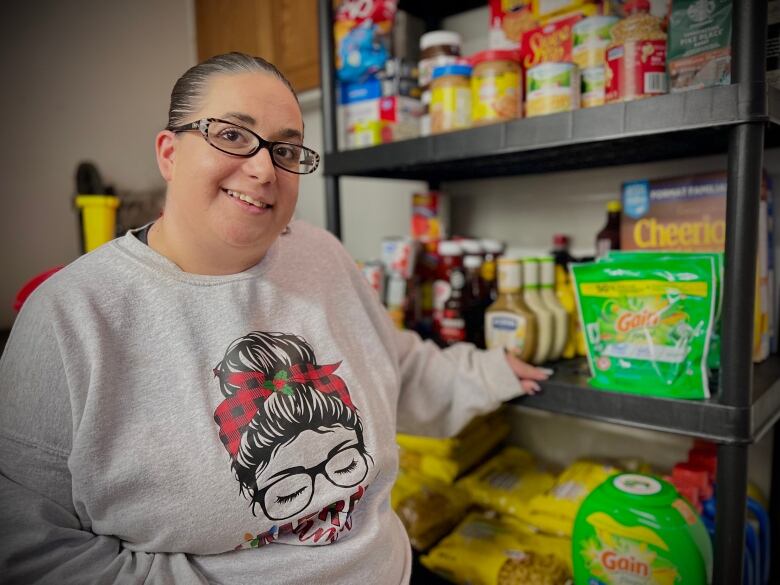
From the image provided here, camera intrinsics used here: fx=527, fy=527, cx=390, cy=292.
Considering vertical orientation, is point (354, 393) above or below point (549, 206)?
below

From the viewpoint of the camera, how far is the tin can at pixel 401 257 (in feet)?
4.35

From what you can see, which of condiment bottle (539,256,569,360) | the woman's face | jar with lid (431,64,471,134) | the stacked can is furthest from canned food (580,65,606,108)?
the woman's face

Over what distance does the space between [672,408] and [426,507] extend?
64 centimetres

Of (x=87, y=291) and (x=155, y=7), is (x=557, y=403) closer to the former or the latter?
(x=87, y=291)

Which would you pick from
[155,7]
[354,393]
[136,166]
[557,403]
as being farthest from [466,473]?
[155,7]

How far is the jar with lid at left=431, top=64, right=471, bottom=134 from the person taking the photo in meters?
1.04

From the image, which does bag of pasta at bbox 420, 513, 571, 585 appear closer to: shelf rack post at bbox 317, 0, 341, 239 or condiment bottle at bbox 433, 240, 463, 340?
condiment bottle at bbox 433, 240, 463, 340

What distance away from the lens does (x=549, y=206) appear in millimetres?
1391

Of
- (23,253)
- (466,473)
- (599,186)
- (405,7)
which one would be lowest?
(466,473)

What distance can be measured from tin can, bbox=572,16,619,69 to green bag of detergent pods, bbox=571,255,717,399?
0.36 meters

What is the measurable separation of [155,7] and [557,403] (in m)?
1.54

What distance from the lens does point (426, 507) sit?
4.07ft

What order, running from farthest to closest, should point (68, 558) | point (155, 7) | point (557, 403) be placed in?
point (155, 7), point (557, 403), point (68, 558)

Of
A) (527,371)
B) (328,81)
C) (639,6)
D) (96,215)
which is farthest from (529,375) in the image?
(96,215)
